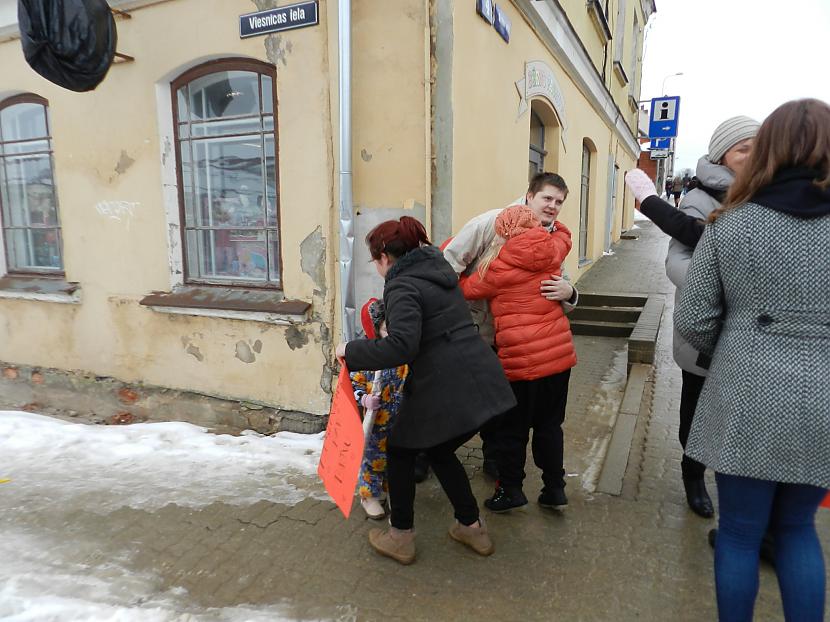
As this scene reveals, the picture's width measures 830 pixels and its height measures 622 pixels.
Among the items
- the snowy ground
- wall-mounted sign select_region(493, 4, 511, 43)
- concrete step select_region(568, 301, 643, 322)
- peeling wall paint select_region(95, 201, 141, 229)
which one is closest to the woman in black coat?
the snowy ground

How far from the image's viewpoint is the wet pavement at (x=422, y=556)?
7.53 feet

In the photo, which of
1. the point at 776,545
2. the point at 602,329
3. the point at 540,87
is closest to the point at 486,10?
the point at 540,87

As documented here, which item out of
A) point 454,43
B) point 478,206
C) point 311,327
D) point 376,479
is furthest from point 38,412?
point 454,43

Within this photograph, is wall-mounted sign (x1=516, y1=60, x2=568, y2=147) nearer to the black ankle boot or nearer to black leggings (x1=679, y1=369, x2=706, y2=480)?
black leggings (x1=679, y1=369, x2=706, y2=480)

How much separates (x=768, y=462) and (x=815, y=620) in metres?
0.54

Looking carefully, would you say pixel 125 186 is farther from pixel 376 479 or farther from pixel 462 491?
pixel 462 491

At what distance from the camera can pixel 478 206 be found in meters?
4.32

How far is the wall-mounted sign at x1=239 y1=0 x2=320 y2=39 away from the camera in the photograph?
12.5 feet

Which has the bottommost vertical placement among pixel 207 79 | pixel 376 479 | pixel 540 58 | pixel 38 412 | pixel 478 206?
pixel 38 412

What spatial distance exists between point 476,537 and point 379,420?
723 millimetres

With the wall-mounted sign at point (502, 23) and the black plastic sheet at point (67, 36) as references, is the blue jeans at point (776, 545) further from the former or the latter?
the black plastic sheet at point (67, 36)

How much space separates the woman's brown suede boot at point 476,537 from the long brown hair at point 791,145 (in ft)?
5.77

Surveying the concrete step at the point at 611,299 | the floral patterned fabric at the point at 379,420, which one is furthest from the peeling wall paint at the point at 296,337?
the concrete step at the point at 611,299

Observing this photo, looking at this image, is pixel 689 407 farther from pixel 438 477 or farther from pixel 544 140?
pixel 544 140
